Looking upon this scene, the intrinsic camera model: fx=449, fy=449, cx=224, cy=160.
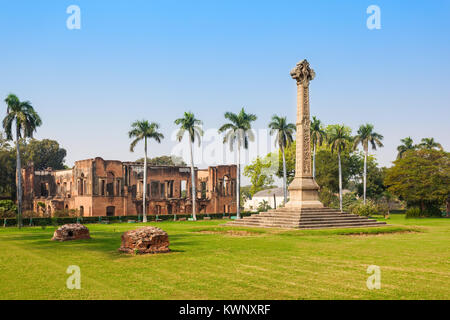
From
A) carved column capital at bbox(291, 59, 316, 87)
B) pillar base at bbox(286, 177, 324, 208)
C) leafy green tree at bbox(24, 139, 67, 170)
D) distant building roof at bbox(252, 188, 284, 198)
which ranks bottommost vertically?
distant building roof at bbox(252, 188, 284, 198)

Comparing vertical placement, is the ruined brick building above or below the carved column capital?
below

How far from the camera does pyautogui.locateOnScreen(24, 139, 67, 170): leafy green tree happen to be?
252 feet

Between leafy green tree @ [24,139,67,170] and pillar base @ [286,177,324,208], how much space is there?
197ft

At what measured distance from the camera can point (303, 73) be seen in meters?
28.8

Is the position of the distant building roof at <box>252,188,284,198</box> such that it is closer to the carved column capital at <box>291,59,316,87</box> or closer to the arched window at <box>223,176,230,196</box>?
the arched window at <box>223,176,230,196</box>

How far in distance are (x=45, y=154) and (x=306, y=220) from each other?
65048 mm

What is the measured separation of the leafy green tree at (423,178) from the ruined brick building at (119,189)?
73.3ft

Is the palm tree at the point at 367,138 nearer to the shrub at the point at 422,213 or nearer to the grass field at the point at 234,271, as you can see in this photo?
the shrub at the point at 422,213

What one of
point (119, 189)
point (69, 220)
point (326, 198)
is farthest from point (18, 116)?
point (326, 198)

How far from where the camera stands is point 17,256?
1547cm

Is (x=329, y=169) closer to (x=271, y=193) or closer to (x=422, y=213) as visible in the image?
(x=422, y=213)

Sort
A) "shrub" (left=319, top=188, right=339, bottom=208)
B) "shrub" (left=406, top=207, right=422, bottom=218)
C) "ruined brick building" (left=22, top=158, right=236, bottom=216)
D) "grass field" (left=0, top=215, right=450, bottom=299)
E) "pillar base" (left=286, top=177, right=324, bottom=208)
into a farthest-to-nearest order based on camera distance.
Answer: "shrub" (left=319, top=188, right=339, bottom=208), "ruined brick building" (left=22, top=158, right=236, bottom=216), "shrub" (left=406, top=207, right=422, bottom=218), "pillar base" (left=286, top=177, right=324, bottom=208), "grass field" (left=0, top=215, right=450, bottom=299)

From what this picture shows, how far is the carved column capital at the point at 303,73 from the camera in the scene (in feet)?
94.5

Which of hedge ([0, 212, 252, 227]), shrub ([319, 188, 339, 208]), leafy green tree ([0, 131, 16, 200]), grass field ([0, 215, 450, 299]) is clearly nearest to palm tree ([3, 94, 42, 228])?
hedge ([0, 212, 252, 227])
